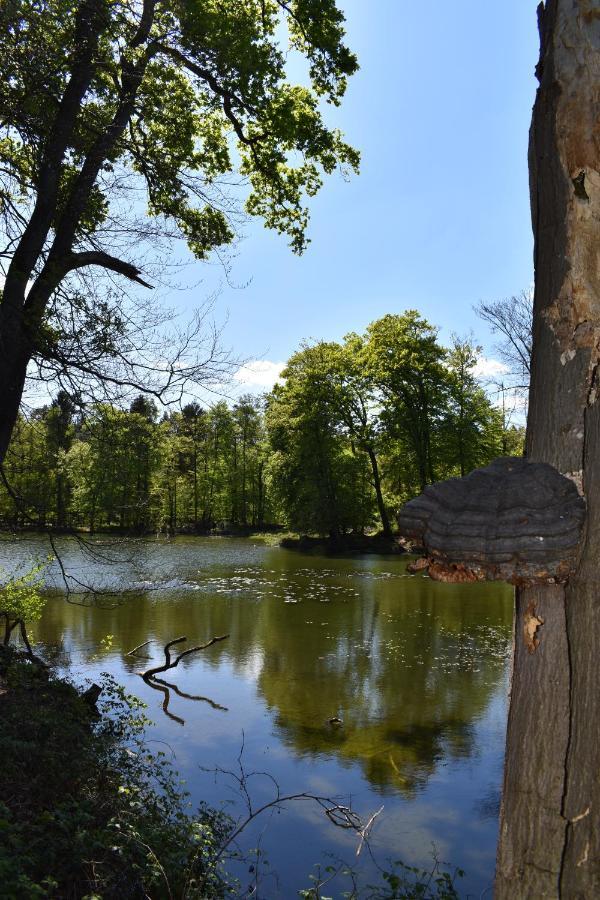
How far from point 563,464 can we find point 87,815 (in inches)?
164

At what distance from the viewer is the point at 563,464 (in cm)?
183

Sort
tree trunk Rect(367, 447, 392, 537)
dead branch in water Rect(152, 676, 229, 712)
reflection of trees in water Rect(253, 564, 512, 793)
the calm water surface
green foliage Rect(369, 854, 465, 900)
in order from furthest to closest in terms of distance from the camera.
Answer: tree trunk Rect(367, 447, 392, 537)
dead branch in water Rect(152, 676, 229, 712)
reflection of trees in water Rect(253, 564, 512, 793)
the calm water surface
green foliage Rect(369, 854, 465, 900)

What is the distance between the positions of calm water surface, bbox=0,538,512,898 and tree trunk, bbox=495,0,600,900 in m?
4.64

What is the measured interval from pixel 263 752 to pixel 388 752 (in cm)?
161

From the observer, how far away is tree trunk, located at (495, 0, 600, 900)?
5.38 feet

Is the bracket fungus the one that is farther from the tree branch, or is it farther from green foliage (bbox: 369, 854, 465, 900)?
the tree branch

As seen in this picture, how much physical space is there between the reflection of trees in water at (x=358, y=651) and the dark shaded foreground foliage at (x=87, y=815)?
2568mm

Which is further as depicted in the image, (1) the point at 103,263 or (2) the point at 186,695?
(2) the point at 186,695

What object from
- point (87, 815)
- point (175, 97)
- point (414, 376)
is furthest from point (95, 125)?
point (414, 376)

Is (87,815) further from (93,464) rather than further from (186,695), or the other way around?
(186,695)

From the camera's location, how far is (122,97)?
284 inches

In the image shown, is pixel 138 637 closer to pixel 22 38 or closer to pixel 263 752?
pixel 263 752

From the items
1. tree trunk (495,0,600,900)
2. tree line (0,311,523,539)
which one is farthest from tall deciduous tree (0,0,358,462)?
tree line (0,311,523,539)

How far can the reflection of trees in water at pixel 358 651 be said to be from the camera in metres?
8.88
